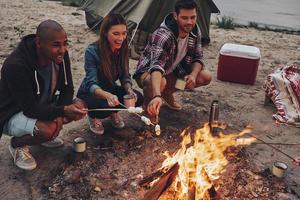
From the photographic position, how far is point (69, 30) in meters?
8.79

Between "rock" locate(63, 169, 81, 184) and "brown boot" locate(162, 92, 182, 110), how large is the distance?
6.11 ft

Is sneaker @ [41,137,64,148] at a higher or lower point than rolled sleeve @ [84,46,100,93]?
lower

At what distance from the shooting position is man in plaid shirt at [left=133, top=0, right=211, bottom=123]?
13.3 feet

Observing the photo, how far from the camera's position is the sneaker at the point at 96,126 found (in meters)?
4.13

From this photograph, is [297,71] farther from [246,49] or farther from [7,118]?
[7,118]

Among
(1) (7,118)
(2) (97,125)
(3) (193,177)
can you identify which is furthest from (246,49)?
(1) (7,118)

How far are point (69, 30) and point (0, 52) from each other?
238cm

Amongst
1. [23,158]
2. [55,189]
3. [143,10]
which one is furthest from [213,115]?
[143,10]

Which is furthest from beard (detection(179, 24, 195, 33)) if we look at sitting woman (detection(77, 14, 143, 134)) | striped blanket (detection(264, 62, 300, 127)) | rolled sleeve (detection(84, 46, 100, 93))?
striped blanket (detection(264, 62, 300, 127))

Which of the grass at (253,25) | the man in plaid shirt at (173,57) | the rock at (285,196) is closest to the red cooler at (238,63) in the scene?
the man in plaid shirt at (173,57)

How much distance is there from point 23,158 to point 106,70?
49.6 inches

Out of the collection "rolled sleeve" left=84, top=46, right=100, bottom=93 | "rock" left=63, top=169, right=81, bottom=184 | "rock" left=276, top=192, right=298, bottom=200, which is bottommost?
"rock" left=276, top=192, right=298, bottom=200

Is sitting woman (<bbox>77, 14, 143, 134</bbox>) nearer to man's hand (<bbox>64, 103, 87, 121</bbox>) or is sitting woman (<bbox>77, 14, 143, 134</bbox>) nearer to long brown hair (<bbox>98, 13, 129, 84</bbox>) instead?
Result: long brown hair (<bbox>98, 13, 129, 84</bbox>)

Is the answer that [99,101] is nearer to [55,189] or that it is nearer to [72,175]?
Answer: [72,175]
